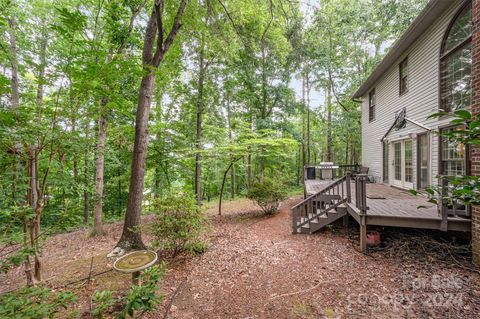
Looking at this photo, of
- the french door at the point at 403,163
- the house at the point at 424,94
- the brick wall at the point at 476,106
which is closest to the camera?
the brick wall at the point at 476,106

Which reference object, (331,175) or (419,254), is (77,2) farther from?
(331,175)

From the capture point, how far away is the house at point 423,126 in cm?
393

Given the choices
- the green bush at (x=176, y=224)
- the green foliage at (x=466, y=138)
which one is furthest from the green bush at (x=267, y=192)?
the green foliage at (x=466, y=138)

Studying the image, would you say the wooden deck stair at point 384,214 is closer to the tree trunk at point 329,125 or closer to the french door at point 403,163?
the french door at point 403,163

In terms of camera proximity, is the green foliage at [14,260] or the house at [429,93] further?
the house at [429,93]

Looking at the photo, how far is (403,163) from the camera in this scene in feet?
24.3

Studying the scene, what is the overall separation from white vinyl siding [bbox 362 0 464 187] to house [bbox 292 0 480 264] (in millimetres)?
25

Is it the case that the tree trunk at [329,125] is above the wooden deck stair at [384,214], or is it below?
above

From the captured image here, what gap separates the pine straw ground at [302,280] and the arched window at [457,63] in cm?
345

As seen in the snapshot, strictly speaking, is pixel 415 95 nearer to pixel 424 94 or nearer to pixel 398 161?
pixel 424 94

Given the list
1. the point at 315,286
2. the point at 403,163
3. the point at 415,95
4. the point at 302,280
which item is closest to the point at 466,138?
the point at 315,286

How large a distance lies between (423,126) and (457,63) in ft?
8.08

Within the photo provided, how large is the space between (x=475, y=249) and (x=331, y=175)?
8.24 m

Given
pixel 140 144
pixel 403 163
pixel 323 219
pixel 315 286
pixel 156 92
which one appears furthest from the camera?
pixel 156 92
